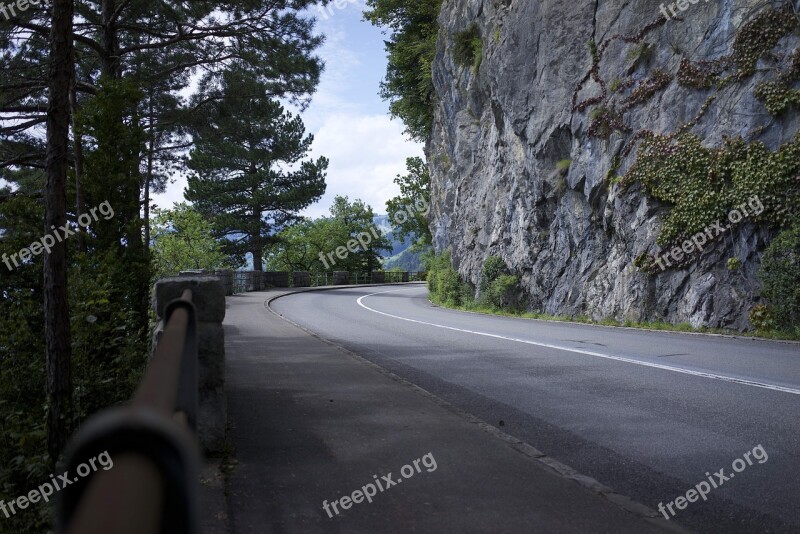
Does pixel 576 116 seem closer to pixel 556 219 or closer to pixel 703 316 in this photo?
pixel 556 219

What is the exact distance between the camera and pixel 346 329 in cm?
1795

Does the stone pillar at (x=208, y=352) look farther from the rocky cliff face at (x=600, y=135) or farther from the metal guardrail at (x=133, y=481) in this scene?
the rocky cliff face at (x=600, y=135)

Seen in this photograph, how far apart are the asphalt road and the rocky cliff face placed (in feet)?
8.85

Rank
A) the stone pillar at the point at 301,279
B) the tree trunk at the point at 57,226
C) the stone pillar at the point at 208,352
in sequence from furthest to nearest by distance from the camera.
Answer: the stone pillar at the point at 301,279 < the tree trunk at the point at 57,226 < the stone pillar at the point at 208,352

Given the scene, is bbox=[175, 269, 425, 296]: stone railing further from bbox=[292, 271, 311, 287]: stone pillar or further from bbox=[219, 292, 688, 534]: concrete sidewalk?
bbox=[219, 292, 688, 534]: concrete sidewalk

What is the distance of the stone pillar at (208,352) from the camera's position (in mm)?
5133

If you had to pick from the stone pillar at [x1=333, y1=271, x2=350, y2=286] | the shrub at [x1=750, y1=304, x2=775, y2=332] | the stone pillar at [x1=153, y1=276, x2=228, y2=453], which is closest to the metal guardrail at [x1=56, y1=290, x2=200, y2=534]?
the stone pillar at [x1=153, y1=276, x2=228, y2=453]

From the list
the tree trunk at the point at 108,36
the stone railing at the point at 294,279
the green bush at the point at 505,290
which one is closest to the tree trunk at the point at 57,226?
the tree trunk at the point at 108,36

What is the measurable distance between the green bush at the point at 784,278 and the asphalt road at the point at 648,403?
113 centimetres

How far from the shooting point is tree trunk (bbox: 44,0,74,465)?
6.66 metres

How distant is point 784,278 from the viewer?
44.8 feet

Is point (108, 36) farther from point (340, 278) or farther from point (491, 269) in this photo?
point (340, 278)

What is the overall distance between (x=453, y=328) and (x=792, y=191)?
29.1 feet

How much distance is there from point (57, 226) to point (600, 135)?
17.7m
